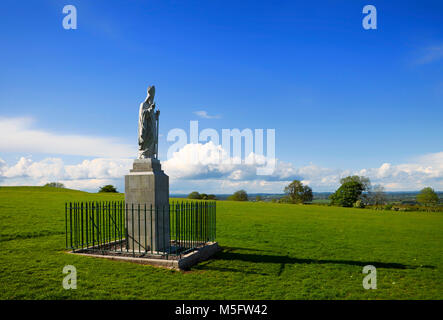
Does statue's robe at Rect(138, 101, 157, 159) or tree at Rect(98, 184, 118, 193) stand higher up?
statue's robe at Rect(138, 101, 157, 159)

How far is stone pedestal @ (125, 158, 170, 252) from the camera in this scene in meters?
11.0

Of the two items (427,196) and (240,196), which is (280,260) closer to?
(240,196)

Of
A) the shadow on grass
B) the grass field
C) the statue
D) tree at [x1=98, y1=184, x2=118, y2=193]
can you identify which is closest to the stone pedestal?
the statue

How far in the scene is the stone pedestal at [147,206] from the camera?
1099 cm

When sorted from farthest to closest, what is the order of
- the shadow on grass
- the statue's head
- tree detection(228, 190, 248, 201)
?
1. tree detection(228, 190, 248, 201)
2. the statue's head
3. the shadow on grass

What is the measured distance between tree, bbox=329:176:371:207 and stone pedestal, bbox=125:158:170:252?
200 feet

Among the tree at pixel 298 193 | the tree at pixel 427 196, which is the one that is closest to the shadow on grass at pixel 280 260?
the tree at pixel 298 193

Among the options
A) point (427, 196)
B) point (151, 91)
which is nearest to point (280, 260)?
point (151, 91)

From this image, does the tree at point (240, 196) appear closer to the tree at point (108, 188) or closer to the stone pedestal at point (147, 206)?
the tree at point (108, 188)

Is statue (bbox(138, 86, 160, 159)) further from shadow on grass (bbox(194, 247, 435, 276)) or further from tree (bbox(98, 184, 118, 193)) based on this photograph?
tree (bbox(98, 184, 118, 193))

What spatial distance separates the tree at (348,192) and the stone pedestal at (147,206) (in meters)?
61.1

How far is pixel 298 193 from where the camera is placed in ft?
252
